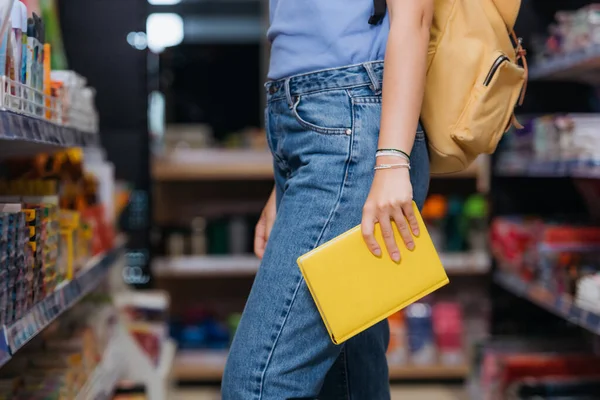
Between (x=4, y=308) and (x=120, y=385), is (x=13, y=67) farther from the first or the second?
(x=120, y=385)

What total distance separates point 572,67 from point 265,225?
1.69 m

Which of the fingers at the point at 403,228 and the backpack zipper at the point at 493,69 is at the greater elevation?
the backpack zipper at the point at 493,69

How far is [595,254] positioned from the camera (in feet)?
9.08

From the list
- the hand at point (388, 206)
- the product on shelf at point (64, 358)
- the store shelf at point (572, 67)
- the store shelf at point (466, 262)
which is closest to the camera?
the hand at point (388, 206)

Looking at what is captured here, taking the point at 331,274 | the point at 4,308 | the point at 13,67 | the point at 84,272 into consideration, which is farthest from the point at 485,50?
the point at 84,272

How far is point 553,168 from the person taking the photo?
280cm

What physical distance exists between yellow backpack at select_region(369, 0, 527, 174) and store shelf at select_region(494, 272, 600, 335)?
1.12 metres

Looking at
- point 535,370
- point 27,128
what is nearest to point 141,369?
point 535,370

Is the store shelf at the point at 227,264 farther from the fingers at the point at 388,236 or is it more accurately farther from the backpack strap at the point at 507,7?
the fingers at the point at 388,236

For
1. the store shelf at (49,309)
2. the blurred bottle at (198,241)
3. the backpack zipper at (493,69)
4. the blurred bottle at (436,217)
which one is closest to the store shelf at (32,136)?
the store shelf at (49,309)

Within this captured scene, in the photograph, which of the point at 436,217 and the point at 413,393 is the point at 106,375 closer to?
the point at 413,393

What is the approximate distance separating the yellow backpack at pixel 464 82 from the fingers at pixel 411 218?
6.9 inches

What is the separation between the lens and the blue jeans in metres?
1.38

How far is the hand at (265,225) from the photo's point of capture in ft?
5.86
